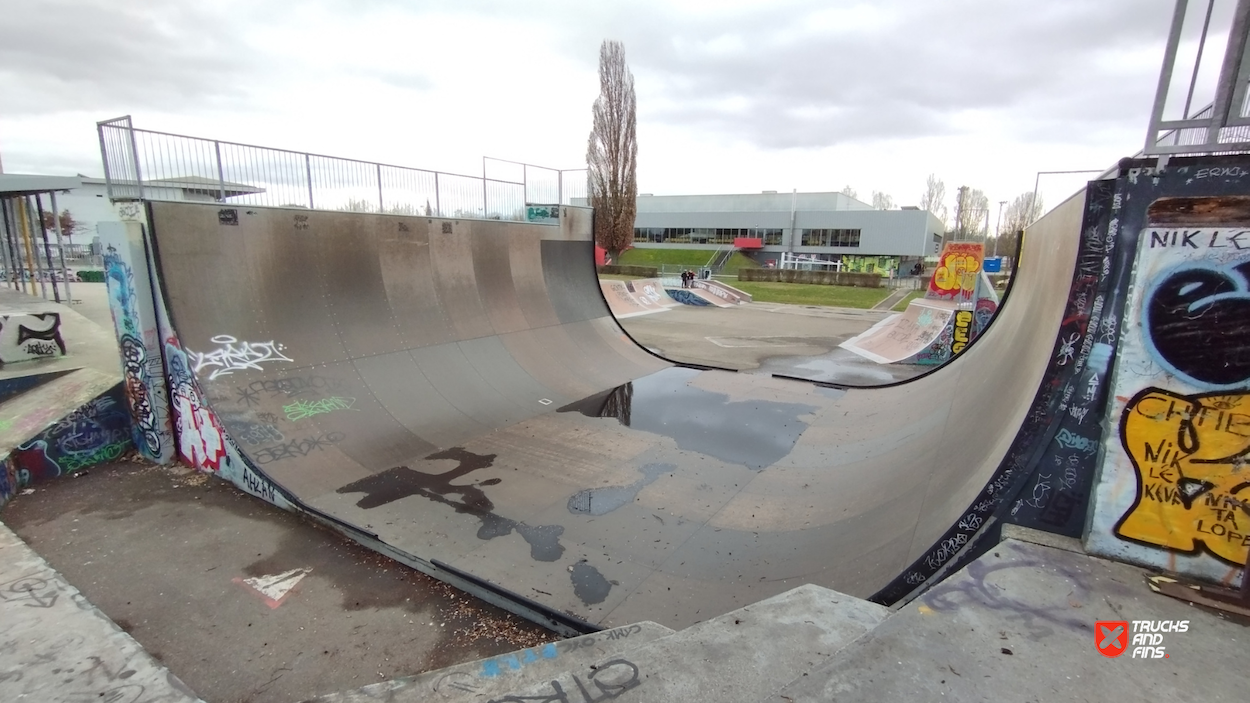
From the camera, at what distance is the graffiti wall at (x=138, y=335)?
282 inches

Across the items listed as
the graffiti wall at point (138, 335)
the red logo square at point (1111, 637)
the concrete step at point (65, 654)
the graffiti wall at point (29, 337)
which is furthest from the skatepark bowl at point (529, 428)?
the graffiti wall at point (29, 337)

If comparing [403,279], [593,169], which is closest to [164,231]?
[403,279]

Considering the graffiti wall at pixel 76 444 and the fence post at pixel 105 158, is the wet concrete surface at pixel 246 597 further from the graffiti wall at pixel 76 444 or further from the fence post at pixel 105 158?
the fence post at pixel 105 158

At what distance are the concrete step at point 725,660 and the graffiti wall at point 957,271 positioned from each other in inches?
824

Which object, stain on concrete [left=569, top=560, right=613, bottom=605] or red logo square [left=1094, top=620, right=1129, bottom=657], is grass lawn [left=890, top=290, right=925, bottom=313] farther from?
red logo square [left=1094, top=620, right=1129, bottom=657]

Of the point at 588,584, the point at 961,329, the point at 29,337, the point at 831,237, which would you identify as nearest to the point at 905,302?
the point at 961,329

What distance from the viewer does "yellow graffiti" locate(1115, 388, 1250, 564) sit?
114 inches

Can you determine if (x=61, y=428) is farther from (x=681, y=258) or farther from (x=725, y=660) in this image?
(x=681, y=258)

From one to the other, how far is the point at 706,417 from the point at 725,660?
24.3ft

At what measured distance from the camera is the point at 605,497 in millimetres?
6766

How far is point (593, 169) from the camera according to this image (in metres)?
41.6

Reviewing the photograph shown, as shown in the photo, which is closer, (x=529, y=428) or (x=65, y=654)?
(x=65, y=654)

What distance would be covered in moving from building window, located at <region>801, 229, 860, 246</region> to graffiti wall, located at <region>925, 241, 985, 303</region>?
3913 centimetres

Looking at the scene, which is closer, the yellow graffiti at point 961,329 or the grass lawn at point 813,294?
the yellow graffiti at point 961,329
